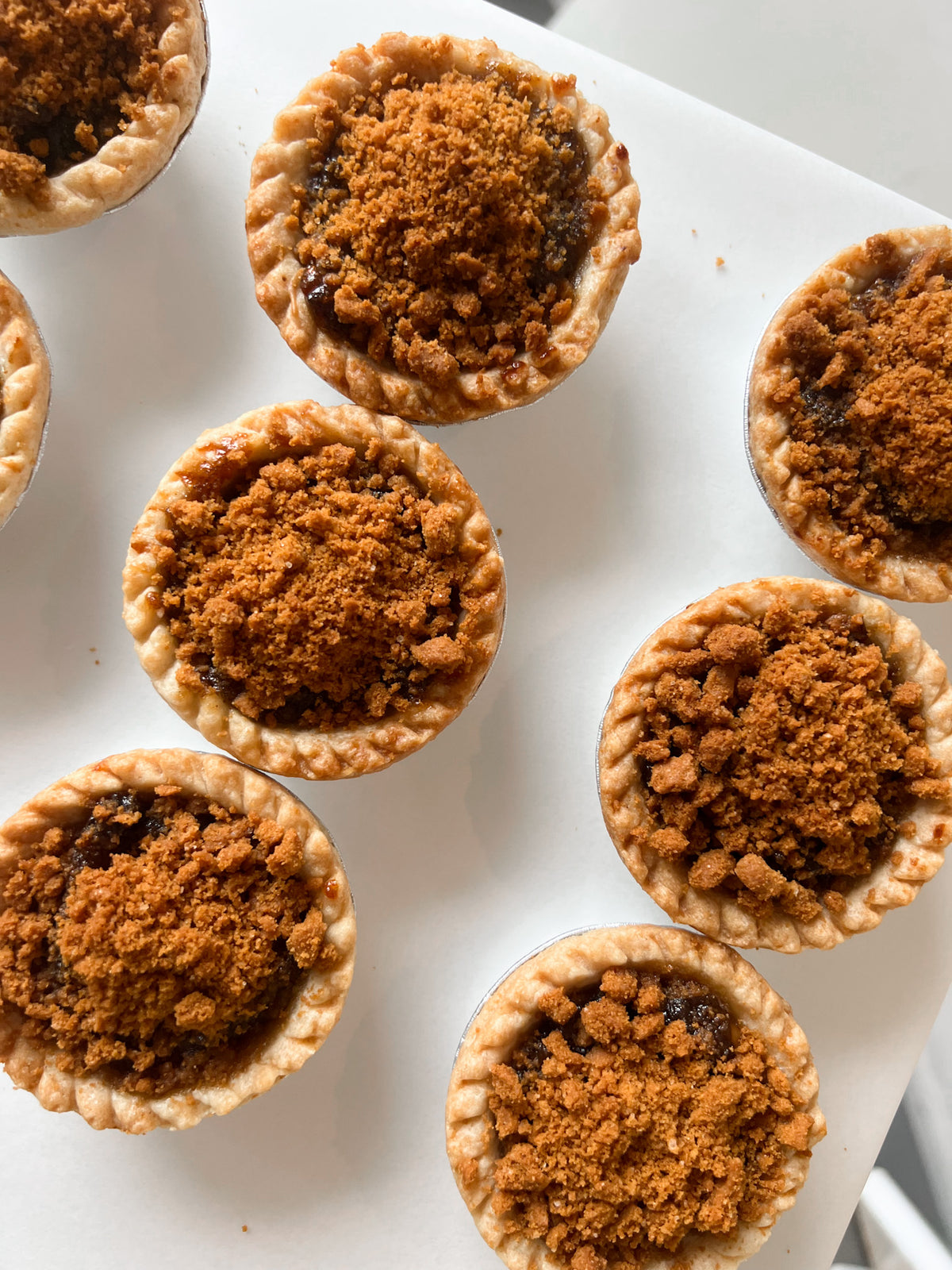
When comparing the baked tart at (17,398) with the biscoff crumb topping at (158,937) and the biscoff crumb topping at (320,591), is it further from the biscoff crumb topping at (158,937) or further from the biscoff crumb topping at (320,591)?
the biscoff crumb topping at (158,937)

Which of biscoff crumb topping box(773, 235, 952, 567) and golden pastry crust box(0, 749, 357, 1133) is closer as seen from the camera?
golden pastry crust box(0, 749, 357, 1133)

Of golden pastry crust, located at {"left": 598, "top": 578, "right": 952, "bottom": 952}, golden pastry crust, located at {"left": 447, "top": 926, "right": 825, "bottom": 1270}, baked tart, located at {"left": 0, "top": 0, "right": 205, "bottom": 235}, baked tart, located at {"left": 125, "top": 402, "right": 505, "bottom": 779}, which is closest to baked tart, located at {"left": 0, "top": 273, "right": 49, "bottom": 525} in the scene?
baked tart, located at {"left": 0, "top": 0, "right": 205, "bottom": 235}

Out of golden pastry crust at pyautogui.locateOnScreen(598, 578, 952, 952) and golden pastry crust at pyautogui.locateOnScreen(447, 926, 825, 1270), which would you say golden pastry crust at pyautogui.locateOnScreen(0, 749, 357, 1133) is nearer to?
golden pastry crust at pyautogui.locateOnScreen(447, 926, 825, 1270)

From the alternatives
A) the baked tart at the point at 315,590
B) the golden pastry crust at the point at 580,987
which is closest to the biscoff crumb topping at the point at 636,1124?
the golden pastry crust at the point at 580,987

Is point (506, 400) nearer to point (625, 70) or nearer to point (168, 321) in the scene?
point (168, 321)

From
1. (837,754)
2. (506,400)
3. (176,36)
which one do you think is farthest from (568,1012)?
(176,36)

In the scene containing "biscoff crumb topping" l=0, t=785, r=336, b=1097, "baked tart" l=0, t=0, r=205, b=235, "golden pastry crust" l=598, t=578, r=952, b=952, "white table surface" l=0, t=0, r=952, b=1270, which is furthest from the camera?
"white table surface" l=0, t=0, r=952, b=1270
